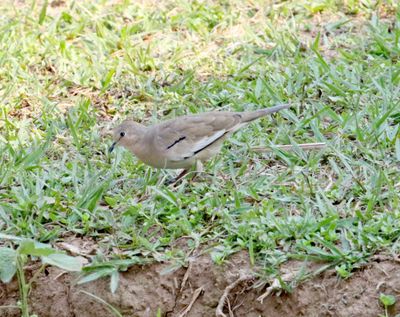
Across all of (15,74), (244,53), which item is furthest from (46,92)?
(244,53)

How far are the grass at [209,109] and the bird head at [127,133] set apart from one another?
0.81 feet

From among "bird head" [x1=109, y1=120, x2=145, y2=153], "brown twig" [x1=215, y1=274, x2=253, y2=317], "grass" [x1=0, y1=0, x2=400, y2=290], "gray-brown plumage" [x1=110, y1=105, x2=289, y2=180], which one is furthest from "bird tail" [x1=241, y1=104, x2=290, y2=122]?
"brown twig" [x1=215, y1=274, x2=253, y2=317]

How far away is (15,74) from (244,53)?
2.02 metres

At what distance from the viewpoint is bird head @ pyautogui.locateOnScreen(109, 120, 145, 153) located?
659 cm

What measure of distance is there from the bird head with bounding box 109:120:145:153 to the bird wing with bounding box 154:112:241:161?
14 cm

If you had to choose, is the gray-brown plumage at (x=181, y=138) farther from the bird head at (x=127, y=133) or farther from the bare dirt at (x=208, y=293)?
the bare dirt at (x=208, y=293)

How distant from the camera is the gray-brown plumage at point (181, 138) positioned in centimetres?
648

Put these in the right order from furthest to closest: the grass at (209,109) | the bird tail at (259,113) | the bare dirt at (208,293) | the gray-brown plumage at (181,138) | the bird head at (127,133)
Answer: the bird tail at (259,113), the bird head at (127,133), the gray-brown plumage at (181,138), the grass at (209,109), the bare dirt at (208,293)

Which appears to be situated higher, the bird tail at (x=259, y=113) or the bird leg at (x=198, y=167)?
the bird tail at (x=259, y=113)

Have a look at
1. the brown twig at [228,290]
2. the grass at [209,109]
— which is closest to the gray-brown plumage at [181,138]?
the grass at [209,109]

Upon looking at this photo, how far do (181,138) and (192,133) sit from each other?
9 centimetres

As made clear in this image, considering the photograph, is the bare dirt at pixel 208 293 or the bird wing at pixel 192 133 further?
the bird wing at pixel 192 133

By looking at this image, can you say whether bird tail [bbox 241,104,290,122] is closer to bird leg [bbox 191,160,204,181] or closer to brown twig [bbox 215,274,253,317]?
bird leg [bbox 191,160,204,181]

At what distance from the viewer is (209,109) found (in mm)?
7531
